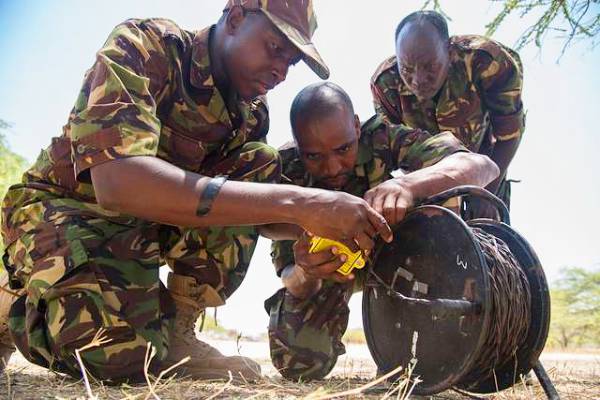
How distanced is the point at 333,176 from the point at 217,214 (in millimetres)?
1361

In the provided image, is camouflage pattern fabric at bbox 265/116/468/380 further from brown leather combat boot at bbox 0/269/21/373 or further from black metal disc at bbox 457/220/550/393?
brown leather combat boot at bbox 0/269/21/373

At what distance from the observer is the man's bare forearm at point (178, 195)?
219 centimetres

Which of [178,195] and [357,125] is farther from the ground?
[357,125]

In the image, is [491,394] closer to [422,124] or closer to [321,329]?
[321,329]

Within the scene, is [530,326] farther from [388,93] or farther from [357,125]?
[388,93]

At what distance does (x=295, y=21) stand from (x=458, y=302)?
159cm

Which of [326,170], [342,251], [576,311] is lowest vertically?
[576,311]

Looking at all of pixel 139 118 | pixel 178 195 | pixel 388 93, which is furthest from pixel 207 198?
pixel 388 93

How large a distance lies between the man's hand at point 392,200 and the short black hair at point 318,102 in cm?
92

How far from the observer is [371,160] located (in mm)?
3627

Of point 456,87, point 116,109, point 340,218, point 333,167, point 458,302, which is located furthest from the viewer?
point 456,87

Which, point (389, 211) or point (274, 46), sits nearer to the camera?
point (389, 211)

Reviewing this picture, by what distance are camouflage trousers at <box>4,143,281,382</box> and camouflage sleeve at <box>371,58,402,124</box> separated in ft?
8.19

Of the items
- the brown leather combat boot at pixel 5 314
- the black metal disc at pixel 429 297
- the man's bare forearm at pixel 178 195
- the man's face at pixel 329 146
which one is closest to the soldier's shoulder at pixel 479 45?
the man's face at pixel 329 146
